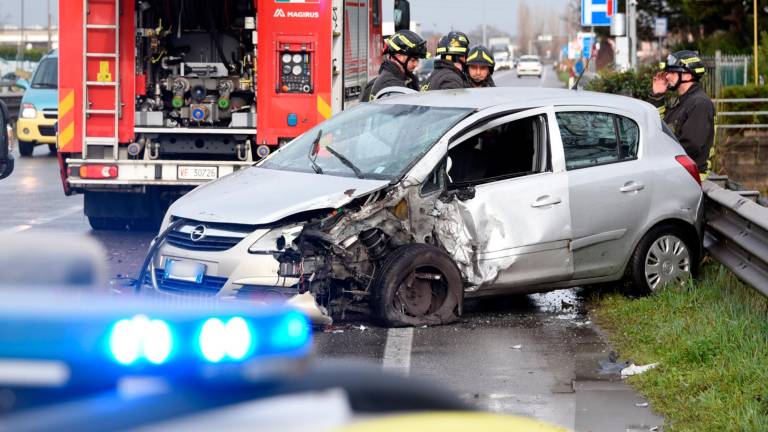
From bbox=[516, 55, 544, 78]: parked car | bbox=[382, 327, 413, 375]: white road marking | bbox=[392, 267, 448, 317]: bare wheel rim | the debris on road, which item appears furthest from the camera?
bbox=[516, 55, 544, 78]: parked car

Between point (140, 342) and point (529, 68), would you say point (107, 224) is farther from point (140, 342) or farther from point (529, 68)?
point (529, 68)

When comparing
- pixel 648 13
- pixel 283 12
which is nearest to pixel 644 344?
pixel 283 12

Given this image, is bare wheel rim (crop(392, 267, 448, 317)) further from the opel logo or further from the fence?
the fence

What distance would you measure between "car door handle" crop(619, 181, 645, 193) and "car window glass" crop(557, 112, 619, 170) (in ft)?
0.65

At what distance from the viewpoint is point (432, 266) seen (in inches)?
326

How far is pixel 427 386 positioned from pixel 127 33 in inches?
445

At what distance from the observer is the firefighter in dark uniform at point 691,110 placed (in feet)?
36.5

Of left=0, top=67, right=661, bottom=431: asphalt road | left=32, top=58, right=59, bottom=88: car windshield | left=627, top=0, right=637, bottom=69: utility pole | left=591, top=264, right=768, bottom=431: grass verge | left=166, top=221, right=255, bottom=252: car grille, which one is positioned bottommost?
left=0, top=67, right=661, bottom=431: asphalt road

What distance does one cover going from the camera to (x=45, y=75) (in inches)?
989

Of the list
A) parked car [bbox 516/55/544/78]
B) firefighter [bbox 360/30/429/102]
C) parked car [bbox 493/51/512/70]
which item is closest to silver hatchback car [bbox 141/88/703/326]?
firefighter [bbox 360/30/429/102]

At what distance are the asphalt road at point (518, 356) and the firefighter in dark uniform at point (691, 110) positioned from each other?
1.85 meters

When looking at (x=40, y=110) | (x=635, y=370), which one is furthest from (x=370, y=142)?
(x=40, y=110)

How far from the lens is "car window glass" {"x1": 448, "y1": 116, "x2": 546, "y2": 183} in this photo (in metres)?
9.05

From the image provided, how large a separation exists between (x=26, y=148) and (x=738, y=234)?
18.8m
